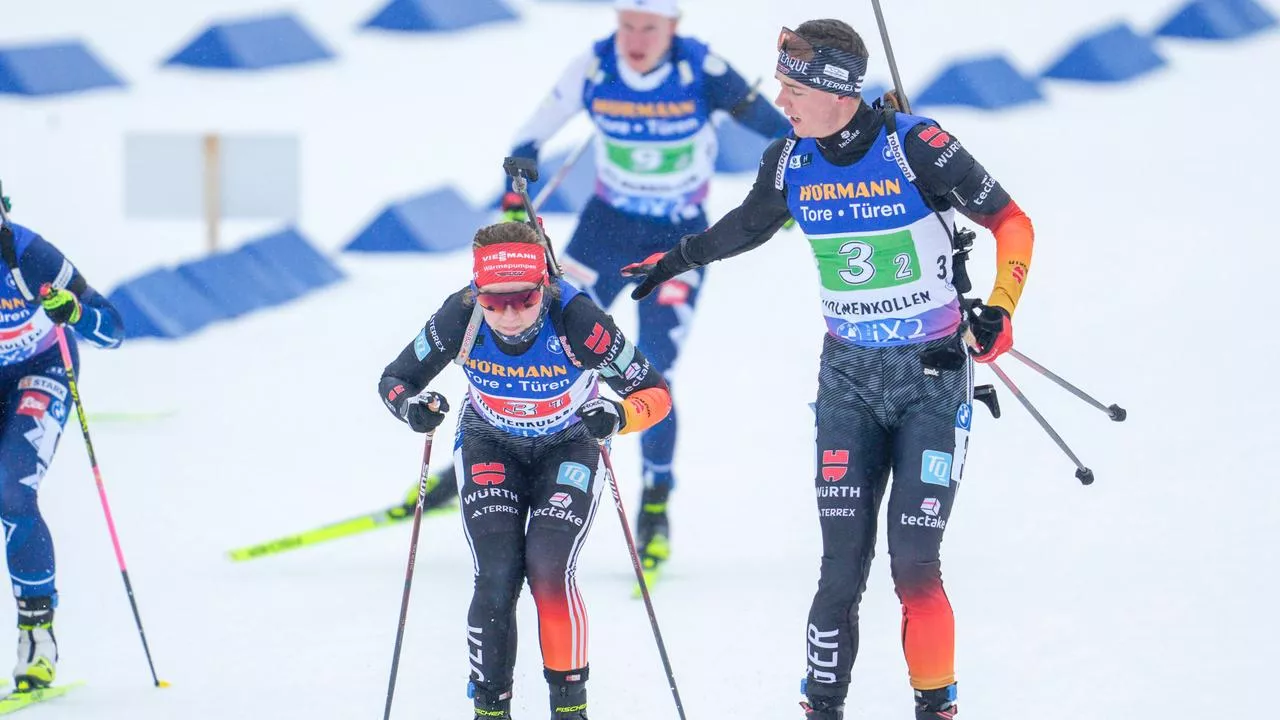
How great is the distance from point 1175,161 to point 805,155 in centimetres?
1076

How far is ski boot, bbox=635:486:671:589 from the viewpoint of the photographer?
798 centimetres

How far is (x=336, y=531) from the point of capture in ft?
27.6

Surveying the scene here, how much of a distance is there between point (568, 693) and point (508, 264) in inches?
52.3

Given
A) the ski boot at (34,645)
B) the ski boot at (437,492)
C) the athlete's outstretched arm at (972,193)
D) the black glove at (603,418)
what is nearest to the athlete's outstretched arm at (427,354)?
the black glove at (603,418)

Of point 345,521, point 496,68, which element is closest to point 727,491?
point 345,521

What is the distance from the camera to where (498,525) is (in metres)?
5.64

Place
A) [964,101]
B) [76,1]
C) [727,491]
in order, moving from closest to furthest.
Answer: [727,491], [964,101], [76,1]

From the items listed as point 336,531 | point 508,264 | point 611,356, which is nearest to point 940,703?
point 611,356

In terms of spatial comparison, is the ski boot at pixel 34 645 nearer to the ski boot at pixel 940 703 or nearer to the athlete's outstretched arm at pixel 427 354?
the athlete's outstretched arm at pixel 427 354

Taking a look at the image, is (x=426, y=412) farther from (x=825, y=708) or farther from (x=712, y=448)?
(x=712, y=448)

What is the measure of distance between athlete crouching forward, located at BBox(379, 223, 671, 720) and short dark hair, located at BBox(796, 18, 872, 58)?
1053 mm

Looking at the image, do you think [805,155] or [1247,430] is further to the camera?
[1247,430]

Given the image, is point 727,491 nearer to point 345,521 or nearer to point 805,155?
point 345,521

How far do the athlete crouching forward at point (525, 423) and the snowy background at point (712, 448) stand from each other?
35.2 inches
